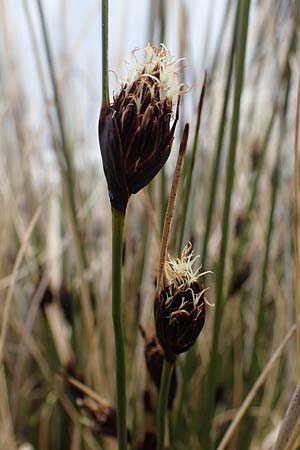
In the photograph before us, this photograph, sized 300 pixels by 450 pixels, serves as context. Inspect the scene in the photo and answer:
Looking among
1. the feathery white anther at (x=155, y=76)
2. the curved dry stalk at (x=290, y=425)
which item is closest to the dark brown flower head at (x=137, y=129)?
the feathery white anther at (x=155, y=76)

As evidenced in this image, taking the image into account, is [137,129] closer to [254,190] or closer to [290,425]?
[290,425]

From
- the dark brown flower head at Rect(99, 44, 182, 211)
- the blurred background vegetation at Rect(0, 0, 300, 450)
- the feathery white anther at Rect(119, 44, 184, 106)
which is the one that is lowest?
the blurred background vegetation at Rect(0, 0, 300, 450)

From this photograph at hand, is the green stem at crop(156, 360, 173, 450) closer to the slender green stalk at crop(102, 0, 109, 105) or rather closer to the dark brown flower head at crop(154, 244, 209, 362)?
the dark brown flower head at crop(154, 244, 209, 362)

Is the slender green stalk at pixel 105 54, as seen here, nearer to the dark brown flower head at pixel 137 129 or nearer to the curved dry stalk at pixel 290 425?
the dark brown flower head at pixel 137 129

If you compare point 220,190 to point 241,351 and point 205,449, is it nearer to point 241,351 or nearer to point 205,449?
point 241,351

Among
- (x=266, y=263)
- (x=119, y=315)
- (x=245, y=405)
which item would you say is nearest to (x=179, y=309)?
(x=119, y=315)

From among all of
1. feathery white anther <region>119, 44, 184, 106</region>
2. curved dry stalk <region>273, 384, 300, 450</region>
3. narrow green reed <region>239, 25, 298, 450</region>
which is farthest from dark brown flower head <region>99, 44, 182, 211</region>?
narrow green reed <region>239, 25, 298, 450</region>
